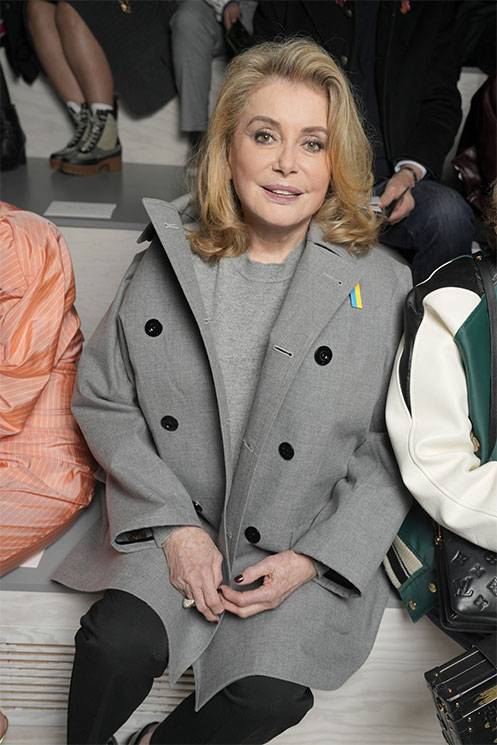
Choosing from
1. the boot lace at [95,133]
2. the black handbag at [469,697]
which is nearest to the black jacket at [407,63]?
the boot lace at [95,133]

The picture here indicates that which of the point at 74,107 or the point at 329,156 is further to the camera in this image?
the point at 74,107

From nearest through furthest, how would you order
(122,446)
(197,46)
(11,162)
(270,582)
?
(270,582) < (122,446) < (197,46) < (11,162)

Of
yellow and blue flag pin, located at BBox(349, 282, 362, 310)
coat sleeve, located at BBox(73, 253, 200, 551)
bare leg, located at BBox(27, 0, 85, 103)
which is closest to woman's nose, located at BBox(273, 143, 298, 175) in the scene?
yellow and blue flag pin, located at BBox(349, 282, 362, 310)

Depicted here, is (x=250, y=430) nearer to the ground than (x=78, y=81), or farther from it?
farther from it

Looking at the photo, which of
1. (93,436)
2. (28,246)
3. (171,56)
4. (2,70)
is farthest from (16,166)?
(93,436)

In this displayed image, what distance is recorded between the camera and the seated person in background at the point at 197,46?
322cm

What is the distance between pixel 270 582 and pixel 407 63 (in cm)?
179

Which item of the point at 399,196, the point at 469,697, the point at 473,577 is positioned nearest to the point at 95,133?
the point at 399,196

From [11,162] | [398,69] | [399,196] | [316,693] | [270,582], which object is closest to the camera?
[270,582]

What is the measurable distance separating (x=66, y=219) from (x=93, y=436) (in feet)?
3.84

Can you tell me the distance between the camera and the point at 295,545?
1639mm

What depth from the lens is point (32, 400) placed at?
70.3 inches

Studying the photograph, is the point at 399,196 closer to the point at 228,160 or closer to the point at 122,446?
the point at 228,160

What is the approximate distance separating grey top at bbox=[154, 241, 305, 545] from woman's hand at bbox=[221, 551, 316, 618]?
204 millimetres
